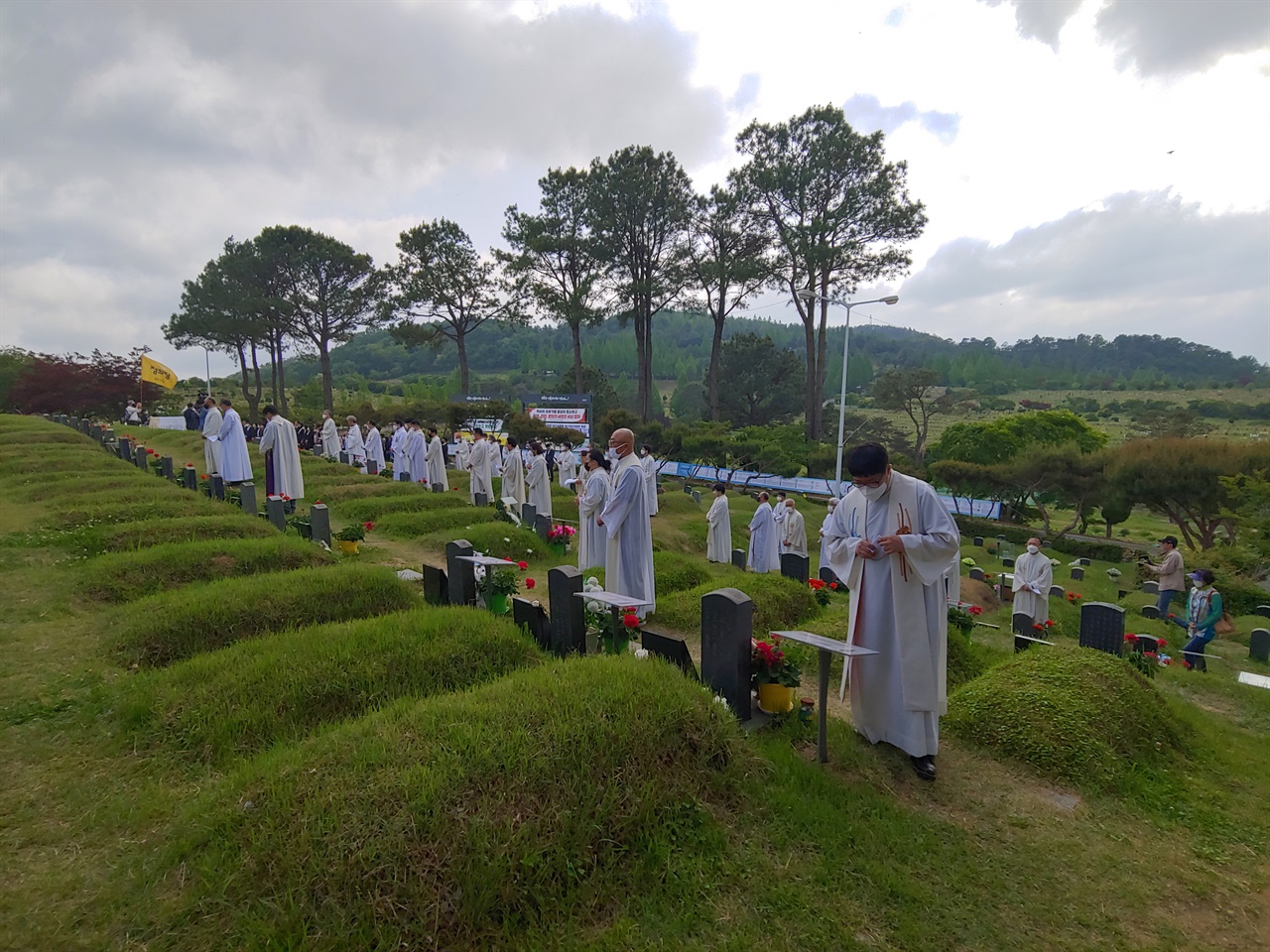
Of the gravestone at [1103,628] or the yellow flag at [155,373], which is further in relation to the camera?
the yellow flag at [155,373]

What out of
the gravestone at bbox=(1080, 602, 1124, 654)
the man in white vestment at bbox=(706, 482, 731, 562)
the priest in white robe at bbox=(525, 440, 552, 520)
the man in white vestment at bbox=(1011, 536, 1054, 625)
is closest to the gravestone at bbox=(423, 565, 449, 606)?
the gravestone at bbox=(1080, 602, 1124, 654)

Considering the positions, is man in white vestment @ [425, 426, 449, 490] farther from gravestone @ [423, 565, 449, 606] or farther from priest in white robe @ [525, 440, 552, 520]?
gravestone @ [423, 565, 449, 606]

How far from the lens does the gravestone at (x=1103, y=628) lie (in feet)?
22.5

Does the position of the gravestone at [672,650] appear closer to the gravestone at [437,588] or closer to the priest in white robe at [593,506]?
the priest in white robe at [593,506]

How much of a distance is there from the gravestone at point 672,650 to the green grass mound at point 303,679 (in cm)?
93

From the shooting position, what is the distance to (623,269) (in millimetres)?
37875

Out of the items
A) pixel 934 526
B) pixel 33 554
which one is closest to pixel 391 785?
pixel 934 526

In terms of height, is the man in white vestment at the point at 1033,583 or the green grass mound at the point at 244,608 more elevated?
the green grass mound at the point at 244,608

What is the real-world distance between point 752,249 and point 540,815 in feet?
121

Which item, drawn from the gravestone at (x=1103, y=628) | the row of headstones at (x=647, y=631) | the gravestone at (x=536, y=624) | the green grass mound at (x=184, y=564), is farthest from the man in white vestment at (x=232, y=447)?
the gravestone at (x=1103, y=628)

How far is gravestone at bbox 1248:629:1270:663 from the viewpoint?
34.6ft

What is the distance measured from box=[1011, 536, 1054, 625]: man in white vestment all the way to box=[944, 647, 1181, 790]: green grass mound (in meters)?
6.36

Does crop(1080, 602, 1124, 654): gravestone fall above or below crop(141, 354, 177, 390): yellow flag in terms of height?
below

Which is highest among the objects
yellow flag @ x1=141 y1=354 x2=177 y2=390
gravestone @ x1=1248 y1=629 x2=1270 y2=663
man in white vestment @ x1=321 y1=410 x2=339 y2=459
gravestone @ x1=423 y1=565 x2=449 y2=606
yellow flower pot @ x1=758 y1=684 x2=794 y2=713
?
yellow flag @ x1=141 y1=354 x2=177 y2=390
